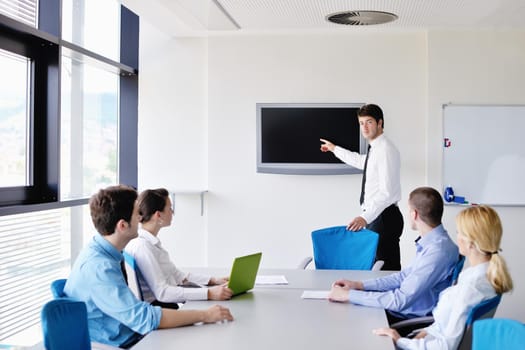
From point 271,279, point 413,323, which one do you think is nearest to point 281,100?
point 271,279

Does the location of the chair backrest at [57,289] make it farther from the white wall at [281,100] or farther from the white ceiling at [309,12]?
the white wall at [281,100]

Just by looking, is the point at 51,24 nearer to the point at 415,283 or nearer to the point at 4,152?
the point at 4,152

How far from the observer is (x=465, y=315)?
98.0 inches

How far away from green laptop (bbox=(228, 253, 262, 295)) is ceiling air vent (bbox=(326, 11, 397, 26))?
2.42m

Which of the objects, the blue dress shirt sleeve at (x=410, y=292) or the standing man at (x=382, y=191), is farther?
the standing man at (x=382, y=191)

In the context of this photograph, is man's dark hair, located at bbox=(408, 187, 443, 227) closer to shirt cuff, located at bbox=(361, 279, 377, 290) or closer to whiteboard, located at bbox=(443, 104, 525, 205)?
shirt cuff, located at bbox=(361, 279, 377, 290)

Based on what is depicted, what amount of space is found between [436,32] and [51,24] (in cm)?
353

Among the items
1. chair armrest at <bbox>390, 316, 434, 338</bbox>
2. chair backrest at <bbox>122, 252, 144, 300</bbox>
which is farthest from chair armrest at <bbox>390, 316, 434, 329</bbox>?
chair backrest at <bbox>122, 252, 144, 300</bbox>

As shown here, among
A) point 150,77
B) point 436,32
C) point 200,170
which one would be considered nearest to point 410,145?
point 436,32

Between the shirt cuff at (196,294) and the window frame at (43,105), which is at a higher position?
the window frame at (43,105)

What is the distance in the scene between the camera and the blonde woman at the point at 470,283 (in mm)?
2496

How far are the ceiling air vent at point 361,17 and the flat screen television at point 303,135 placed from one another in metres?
0.97

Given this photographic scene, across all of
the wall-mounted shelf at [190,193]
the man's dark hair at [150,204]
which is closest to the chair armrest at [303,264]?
the man's dark hair at [150,204]

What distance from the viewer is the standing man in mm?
4895
